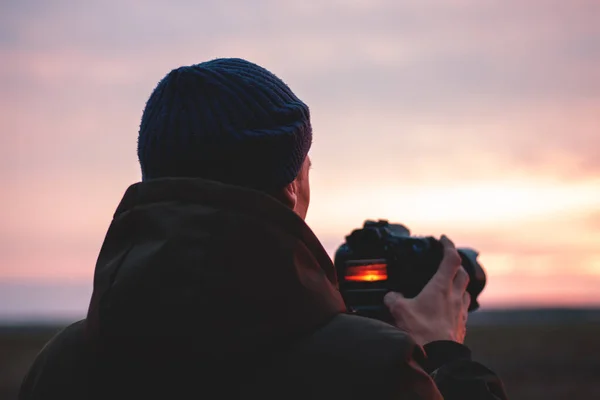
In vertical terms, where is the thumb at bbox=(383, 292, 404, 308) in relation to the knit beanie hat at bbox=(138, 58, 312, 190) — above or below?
below

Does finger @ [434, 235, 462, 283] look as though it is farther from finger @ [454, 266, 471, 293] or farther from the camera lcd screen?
the camera lcd screen

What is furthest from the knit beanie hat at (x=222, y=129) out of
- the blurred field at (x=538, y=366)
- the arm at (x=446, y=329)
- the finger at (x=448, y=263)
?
the blurred field at (x=538, y=366)

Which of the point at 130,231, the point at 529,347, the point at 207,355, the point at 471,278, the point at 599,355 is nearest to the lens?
the point at 207,355

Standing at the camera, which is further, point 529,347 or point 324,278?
point 529,347

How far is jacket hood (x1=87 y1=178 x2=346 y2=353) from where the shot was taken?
1511 mm

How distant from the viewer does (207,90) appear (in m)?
1.74

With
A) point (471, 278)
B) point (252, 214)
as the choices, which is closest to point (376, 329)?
point (252, 214)

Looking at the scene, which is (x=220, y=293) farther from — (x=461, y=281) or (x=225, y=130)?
(x=461, y=281)

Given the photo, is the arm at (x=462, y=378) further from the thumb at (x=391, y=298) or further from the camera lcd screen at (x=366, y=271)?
the camera lcd screen at (x=366, y=271)

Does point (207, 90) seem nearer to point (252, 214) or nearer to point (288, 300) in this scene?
point (252, 214)

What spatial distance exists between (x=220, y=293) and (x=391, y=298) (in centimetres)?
79

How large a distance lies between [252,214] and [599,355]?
105ft

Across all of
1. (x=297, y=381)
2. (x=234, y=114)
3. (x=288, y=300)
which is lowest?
(x=297, y=381)

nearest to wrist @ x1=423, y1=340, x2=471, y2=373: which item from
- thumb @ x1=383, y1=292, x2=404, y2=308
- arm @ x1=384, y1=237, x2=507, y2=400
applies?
arm @ x1=384, y1=237, x2=507, y2=400
